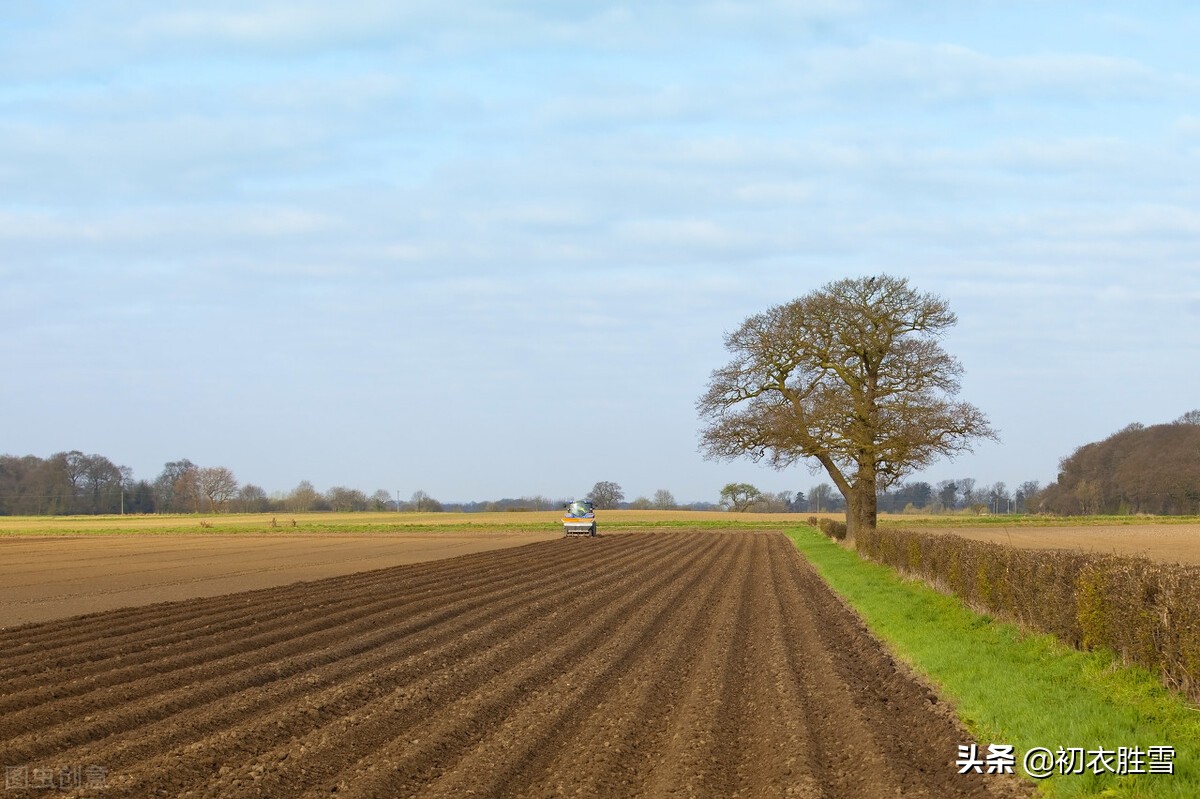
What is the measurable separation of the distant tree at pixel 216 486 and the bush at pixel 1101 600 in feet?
481

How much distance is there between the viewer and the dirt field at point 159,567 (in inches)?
883

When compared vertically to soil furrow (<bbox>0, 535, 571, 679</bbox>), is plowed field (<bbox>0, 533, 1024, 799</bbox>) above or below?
above

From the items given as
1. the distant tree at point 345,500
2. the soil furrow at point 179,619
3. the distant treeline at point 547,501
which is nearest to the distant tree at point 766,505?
the distant treeline at point 547,501

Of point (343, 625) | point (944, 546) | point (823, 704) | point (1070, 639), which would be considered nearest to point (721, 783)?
point (823, 704)

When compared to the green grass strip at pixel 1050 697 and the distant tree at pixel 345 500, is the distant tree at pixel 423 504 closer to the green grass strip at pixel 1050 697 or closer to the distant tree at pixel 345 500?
the distant tree at pixel 345 500

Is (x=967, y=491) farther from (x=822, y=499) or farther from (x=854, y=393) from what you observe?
(x=854, y=393)

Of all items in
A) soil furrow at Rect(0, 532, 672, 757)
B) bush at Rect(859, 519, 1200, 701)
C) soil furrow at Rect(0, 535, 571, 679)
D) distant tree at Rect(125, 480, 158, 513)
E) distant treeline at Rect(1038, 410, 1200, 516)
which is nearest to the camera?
soil furrow at Rect(0, 532, 672, 757)

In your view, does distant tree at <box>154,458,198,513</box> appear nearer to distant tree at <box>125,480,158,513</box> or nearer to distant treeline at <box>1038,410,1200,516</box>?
distant tree at <box>125,480,158,513</box>

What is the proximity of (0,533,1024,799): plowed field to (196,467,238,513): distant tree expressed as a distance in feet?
459

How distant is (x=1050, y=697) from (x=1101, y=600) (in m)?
2.12

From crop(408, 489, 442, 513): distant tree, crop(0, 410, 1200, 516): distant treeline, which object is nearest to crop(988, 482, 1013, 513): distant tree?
crop(0, 410, 1200, 516): distant treeline

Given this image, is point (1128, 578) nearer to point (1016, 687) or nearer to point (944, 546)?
point (1016, 687)

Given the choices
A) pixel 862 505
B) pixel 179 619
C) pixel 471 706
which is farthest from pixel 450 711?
pixel 862 505

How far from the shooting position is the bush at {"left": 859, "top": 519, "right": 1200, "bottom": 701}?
917cm
